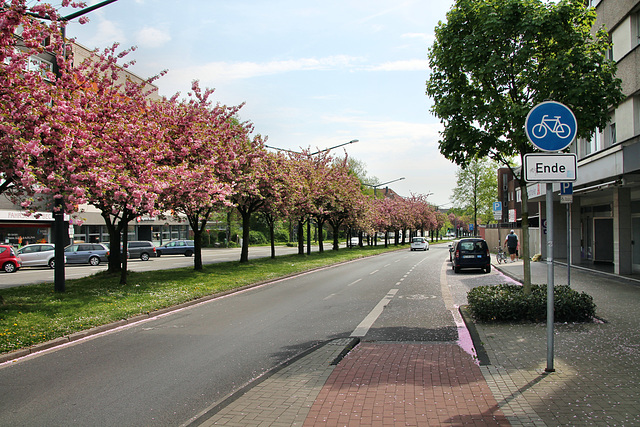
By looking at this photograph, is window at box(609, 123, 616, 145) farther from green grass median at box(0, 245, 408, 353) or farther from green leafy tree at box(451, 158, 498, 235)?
green leafy tree at box(451, 158, 498, 235)

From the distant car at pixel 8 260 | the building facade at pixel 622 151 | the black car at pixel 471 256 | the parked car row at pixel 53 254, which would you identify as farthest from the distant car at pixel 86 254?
the building facade at pixel 622 151

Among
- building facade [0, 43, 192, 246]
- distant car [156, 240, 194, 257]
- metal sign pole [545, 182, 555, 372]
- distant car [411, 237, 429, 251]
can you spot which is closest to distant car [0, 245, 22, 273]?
building facade [0, 43, 192, 246]

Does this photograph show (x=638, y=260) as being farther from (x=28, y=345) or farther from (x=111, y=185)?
(x=28, y=345)

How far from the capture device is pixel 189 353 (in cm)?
716

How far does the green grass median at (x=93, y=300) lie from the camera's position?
27.9 ft

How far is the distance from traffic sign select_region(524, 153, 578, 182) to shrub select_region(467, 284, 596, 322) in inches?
147

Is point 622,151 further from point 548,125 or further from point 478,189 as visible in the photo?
point 478,189

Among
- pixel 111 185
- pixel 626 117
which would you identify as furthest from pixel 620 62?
pixel 111 185

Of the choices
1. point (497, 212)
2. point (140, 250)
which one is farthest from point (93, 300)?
point (140, 250)

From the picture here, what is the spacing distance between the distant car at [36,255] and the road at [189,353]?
64.9ft

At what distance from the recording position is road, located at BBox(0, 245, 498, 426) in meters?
4.92

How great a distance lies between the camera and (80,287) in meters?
14.3

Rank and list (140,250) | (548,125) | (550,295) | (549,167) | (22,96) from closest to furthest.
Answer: (550,295), (549,167), (548,125), (22,96), (140,250)

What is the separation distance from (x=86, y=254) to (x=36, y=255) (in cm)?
325
